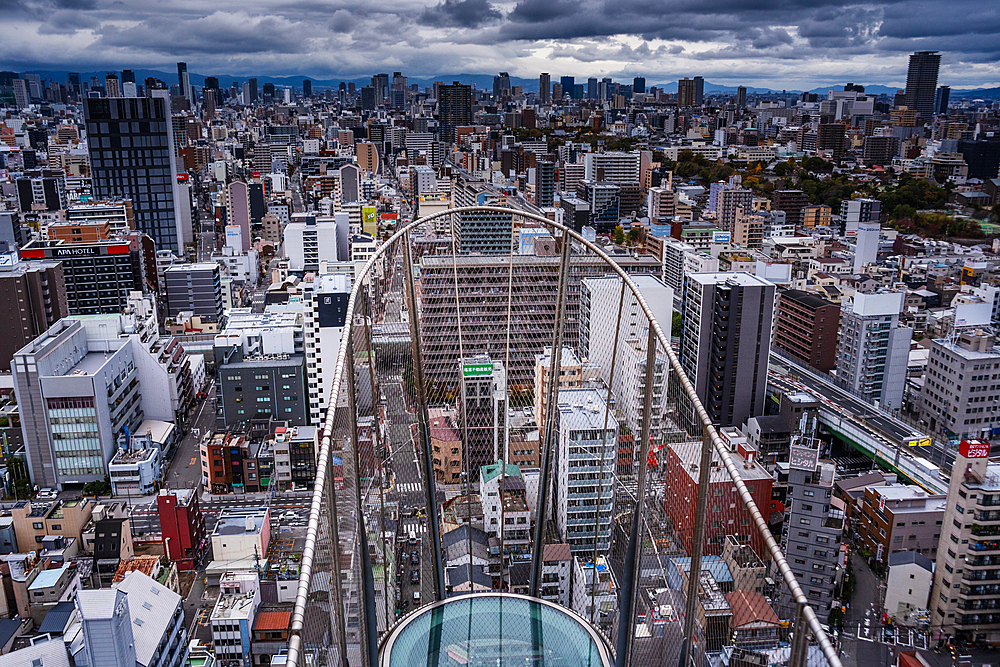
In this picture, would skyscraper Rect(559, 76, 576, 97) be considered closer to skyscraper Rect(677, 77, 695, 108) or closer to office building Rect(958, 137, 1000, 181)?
skyscraper Rect(677, 77, 695, 108)

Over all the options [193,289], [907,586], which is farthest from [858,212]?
[193,289]

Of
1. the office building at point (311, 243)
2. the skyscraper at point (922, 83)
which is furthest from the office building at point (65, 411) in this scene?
the skyscraper at point (922, 83)

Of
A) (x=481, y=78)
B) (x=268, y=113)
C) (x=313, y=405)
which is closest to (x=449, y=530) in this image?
(x=313, y=405)

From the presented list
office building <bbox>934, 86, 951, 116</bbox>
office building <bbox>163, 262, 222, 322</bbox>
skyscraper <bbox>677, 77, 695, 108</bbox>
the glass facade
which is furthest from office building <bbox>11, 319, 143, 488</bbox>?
skyscraper <bbox>677, 77, 695, 108</bbox>

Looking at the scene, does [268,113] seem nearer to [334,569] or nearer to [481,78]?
[481,78]

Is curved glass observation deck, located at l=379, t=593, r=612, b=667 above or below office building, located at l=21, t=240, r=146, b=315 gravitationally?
above

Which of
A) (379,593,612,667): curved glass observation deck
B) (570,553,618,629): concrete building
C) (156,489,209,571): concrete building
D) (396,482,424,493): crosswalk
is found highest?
(396,482,424,493): crosswalk
